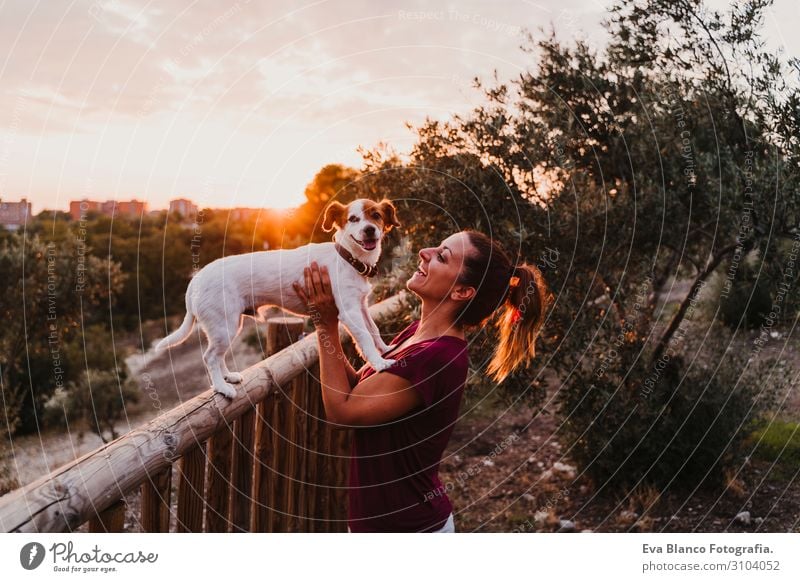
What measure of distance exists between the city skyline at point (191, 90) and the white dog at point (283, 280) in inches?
24.6

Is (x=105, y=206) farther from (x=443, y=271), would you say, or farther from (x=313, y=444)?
(x=443, y=271)

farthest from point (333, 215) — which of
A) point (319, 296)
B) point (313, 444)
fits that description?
point (313, 444)

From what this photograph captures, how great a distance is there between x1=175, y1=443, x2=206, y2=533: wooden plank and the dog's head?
2.80 ft

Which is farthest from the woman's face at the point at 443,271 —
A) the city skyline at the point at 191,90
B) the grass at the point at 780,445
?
the grass at the point at 780,445

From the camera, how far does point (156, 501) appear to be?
2150 millimetres

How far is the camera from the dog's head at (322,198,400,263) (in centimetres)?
214

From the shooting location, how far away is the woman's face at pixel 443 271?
259cm

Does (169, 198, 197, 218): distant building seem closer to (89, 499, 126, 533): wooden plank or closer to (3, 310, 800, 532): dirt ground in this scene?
(3, 310, 800, 532): dirt ground

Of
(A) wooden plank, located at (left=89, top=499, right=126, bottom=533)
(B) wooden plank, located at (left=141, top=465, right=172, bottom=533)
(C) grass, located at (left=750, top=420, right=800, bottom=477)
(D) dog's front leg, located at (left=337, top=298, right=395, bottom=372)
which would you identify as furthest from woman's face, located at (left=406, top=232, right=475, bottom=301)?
(C) grass, located at (left=750, top=420, right=800, bottom=477)

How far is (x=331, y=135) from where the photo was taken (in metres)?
3.02

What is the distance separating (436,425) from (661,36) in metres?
3.42

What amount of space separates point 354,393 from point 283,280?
1.86 feet

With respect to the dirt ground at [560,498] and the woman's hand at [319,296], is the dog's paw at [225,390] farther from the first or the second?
the dirt ground at [560,498]
